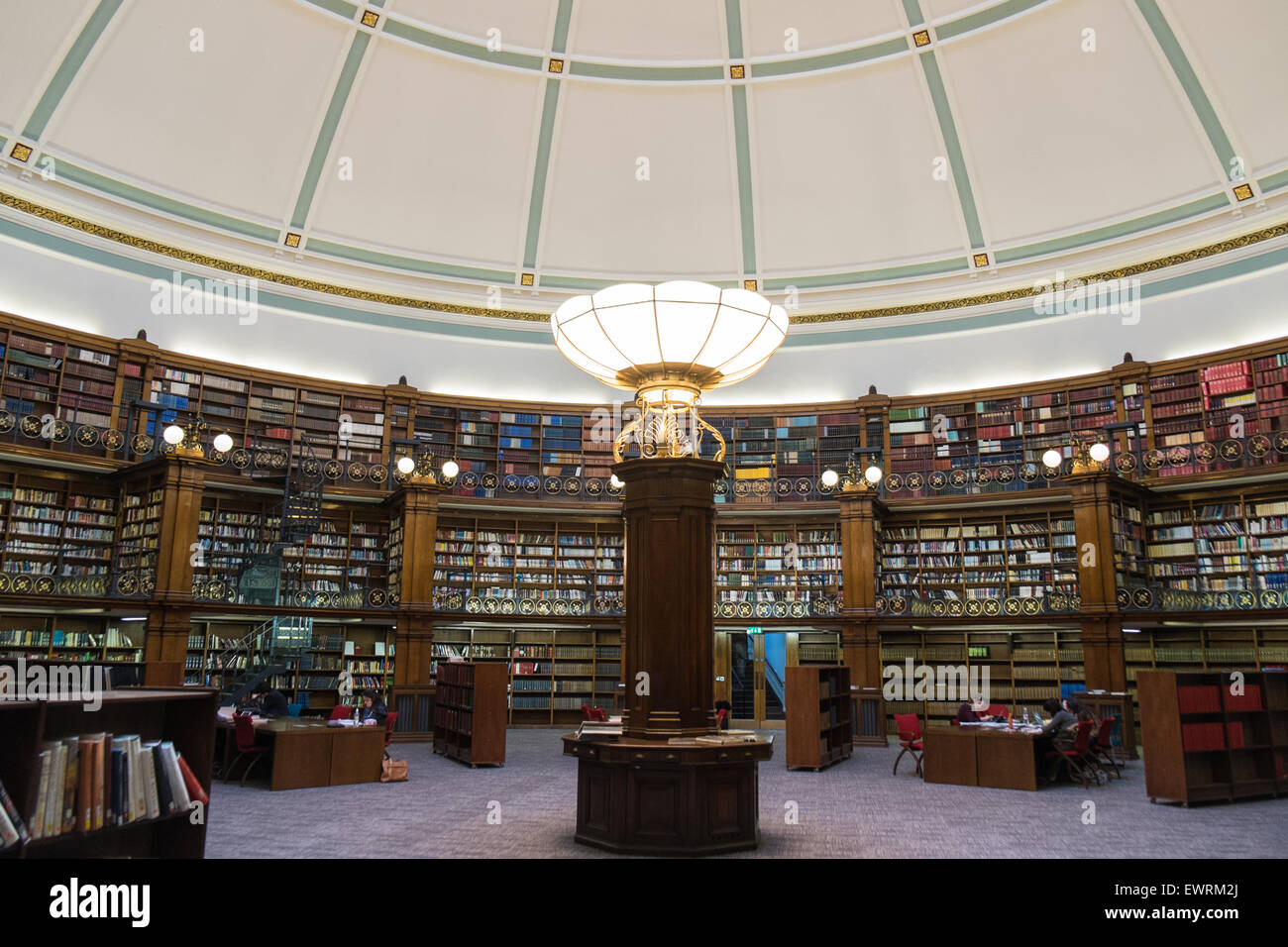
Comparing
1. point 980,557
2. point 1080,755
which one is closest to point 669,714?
point 1080,755

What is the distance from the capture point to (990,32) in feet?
44.0

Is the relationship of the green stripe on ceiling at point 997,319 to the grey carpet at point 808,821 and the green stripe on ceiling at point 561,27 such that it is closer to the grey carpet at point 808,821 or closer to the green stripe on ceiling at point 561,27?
the green stripe on ceiling at point 561,27

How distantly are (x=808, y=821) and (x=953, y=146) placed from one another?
11.4 meters

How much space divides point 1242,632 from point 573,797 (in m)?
9.44

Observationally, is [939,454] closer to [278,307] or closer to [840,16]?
[840,16]

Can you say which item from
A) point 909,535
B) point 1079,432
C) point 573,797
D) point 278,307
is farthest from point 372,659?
point 1079,432

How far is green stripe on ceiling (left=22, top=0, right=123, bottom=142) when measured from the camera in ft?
39.4

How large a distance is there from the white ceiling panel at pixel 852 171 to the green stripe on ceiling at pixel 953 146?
0.15 metres

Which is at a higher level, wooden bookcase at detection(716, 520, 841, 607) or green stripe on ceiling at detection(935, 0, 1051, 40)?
green stripe on ceiling at detection(935, 0, 1051, 40)

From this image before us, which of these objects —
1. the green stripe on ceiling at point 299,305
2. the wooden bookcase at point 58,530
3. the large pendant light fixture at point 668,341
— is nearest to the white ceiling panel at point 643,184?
the green stripe on ceiling at point 299,305

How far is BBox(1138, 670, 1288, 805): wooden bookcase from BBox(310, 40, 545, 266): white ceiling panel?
1171cm

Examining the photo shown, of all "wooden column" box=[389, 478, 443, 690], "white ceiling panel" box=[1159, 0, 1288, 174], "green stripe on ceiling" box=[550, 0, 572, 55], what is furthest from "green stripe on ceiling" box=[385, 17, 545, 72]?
"white ceiling panel" box=[1159, 0, 1288, 174]

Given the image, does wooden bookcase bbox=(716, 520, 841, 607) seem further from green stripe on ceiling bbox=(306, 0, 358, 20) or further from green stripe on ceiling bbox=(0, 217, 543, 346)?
green stripe on ceiling bbox=(306, 0, 358, 20)
